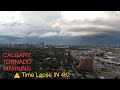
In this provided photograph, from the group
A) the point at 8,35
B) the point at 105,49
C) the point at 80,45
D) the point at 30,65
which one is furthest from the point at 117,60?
the point at 8,35

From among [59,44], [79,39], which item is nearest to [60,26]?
[59,44]

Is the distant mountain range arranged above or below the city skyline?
below

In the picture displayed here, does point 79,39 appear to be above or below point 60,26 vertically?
below

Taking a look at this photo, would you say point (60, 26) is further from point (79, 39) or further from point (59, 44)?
point (79, 39)

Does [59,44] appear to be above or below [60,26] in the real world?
below

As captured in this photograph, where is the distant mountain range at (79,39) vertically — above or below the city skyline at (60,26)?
below
